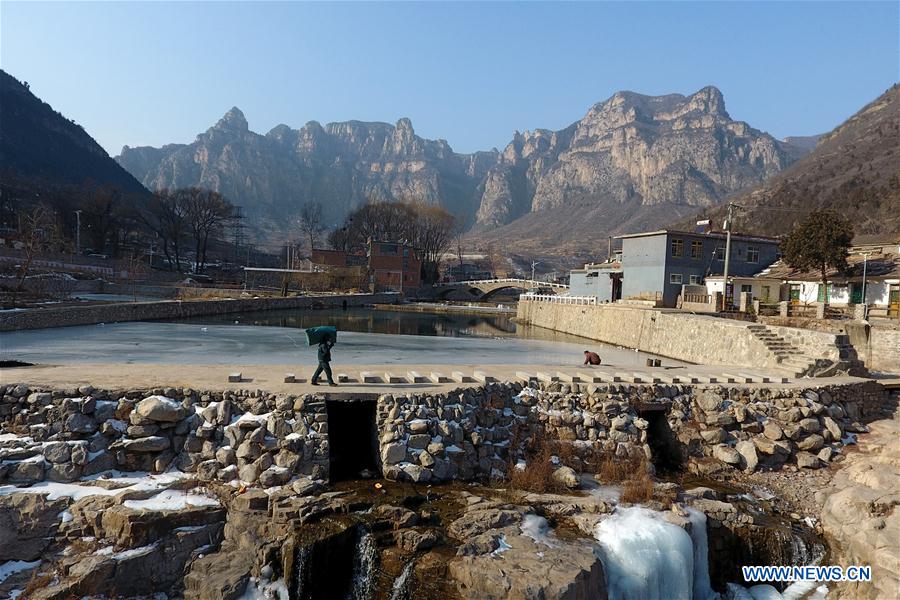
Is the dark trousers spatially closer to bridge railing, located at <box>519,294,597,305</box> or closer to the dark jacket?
the dark jacket

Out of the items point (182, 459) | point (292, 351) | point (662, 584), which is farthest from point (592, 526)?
point (292, 351)

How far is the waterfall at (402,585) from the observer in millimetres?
8094

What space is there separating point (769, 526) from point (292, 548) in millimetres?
9394

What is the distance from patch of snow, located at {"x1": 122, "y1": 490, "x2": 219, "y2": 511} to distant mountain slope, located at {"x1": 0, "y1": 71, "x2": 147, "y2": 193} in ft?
368

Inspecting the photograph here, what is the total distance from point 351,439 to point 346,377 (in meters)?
2.03

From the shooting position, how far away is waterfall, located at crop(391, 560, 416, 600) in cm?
809

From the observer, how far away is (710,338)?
26328 mm

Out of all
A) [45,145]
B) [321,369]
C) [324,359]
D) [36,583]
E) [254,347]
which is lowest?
[36,583]

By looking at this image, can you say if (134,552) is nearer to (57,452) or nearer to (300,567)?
(300,567)

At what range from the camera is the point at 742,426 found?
14.1 metres

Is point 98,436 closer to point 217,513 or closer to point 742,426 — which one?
point 217,513

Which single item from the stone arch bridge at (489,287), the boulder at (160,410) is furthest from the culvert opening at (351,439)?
the stone arch bridge at (489,287)

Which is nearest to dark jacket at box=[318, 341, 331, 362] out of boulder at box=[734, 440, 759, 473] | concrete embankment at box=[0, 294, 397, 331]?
boulder at box=[734, 440, 759, 473]

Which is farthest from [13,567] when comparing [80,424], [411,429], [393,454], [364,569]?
[411,429]
